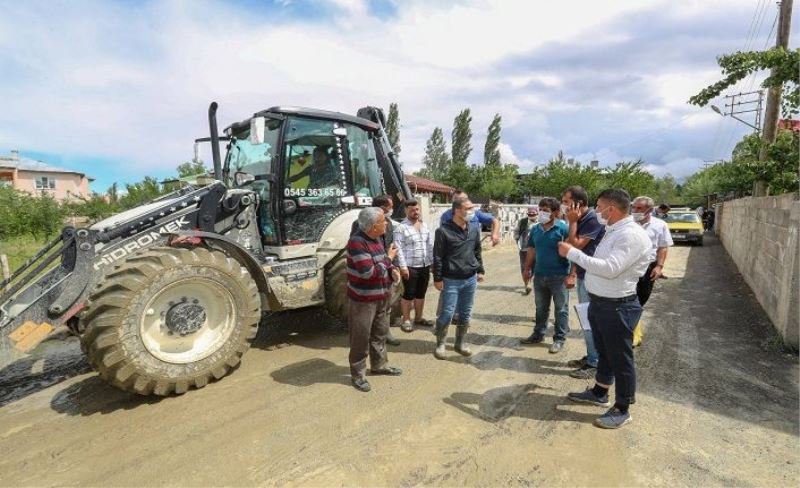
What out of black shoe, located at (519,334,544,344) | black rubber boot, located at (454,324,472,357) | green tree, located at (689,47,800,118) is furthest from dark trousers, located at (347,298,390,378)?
green tree, located at (689,47,800,118)

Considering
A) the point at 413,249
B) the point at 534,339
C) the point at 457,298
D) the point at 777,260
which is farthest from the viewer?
the point at 777,260

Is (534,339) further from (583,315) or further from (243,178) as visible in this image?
(243,178)

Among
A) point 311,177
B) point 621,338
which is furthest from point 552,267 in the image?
point 311,177

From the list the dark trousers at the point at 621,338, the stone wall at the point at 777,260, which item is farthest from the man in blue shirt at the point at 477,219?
the stone wall at the point at 777,260

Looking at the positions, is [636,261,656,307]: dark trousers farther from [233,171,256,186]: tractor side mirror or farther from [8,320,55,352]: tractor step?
[8,320,55,352]: tractor step

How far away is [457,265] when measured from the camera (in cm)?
438

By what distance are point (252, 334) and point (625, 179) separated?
130ft

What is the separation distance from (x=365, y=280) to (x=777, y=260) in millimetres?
5433

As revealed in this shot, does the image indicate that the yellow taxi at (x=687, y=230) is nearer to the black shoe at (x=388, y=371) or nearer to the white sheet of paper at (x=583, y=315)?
the white sheet of paper at (x=583, y=315)

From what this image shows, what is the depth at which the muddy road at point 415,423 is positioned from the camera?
2.67 m

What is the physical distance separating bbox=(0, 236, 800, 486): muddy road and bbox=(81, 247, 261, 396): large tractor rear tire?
0.87 ft

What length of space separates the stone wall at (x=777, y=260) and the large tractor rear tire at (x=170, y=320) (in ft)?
18.3

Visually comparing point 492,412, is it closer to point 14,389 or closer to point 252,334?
point 252,334

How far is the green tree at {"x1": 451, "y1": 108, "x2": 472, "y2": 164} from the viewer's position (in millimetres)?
48312
